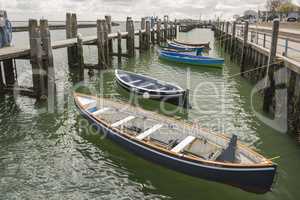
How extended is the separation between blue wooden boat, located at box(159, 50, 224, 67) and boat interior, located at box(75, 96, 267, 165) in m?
14.6

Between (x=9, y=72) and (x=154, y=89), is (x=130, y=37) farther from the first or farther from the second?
(x=154, y=89)

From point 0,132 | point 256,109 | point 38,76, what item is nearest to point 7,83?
point 38,76

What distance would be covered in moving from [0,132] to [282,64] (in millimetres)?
11653

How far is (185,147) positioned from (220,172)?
162 cm

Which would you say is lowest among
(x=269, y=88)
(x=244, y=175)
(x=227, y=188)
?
(x=227, y=188)

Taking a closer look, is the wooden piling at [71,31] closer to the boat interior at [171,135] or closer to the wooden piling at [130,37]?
the wooden piling at [130,37]

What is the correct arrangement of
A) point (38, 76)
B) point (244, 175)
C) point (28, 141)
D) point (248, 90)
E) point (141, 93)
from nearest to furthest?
point (244, 175) → point (28, 141) → point (38, 76) → point (141, 93) → point (248, 90)

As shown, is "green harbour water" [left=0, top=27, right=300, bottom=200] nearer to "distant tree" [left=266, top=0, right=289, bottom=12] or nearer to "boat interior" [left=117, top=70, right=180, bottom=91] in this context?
"boat interior" [left=117, top=70, right=180, bottom=91]

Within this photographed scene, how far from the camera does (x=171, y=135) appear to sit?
9602 millimetres

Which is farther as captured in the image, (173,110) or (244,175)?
(173,110)

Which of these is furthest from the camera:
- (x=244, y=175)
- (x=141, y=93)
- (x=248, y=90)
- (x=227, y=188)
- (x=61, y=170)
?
(x=248, y=90)

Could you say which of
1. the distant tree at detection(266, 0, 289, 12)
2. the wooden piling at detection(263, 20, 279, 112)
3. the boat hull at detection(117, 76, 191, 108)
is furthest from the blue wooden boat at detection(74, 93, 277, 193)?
the distant tree at detection(266, 0, 289, 12)

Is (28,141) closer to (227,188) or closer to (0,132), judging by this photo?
(0,132)

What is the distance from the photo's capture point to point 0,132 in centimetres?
1144
